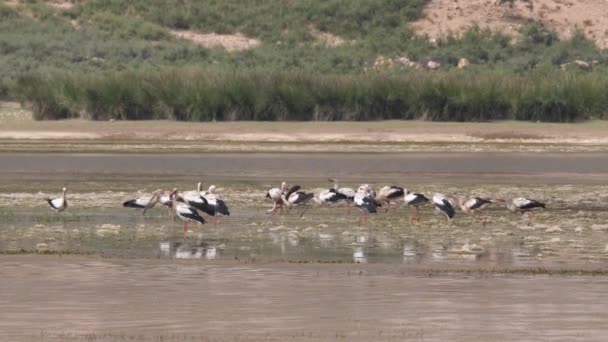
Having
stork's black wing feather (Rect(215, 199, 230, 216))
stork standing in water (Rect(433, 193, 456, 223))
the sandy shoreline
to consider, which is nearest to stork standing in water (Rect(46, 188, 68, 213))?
stork's black wing feather (Rect(215, 199, 230, 216))

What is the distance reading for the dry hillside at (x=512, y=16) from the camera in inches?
2389

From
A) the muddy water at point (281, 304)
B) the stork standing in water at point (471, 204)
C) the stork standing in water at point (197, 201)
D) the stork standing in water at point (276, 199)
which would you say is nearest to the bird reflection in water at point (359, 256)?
the muddy water at point (281, 304)

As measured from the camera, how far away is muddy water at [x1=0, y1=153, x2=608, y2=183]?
27797mm

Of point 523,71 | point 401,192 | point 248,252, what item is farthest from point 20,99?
point 248,252

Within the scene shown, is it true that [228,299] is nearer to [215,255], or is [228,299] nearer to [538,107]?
[215,255]

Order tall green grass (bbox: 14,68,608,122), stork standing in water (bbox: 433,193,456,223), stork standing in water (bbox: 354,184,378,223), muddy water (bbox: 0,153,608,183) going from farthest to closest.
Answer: tall green grass (bbox: 14,68,608,122), muddy water (bbox: 0,153,608,183), stork standing in water (bbox: 354,184,378,223), stork standing in water (bbox: 433,193,456,223)

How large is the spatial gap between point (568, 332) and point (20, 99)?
32779mm

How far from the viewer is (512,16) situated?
204ft

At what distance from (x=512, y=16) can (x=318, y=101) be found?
2351 cm

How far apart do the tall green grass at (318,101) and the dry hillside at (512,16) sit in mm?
19386

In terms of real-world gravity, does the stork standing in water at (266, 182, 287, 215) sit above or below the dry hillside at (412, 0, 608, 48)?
above

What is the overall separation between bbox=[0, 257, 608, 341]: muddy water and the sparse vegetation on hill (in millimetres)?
25441

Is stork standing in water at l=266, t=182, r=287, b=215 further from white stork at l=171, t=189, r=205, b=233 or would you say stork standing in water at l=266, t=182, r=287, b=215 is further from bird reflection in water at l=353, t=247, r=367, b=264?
bird reflection in water at l=353, t=247, r=367, b=264

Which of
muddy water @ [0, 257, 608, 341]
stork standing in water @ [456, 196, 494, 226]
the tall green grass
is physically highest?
muddy water @ [0, 257, 608, 341]
